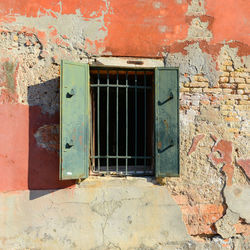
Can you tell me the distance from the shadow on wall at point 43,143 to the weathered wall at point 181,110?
0.01 m

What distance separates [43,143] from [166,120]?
138cm

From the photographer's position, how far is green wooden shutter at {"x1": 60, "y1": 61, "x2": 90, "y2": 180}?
2777mm

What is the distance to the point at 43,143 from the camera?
9.86 ft

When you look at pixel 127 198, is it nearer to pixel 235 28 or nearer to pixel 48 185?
pixel 48 185

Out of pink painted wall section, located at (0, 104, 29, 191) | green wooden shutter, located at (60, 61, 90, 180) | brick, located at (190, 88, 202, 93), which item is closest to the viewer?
green wooden shutter, located at (60, 61, 90, 180)

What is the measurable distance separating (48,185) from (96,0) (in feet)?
7.09

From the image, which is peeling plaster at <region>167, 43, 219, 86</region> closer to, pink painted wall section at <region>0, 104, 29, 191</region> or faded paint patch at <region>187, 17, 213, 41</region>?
faded paint patch at <region>187, 17, 213, 41</region>

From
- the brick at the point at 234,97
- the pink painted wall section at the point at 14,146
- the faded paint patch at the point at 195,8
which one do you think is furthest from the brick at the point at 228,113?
the pink painted wall section at the point at 14,146

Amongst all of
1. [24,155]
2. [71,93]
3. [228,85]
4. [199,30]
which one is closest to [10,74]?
[71,93]

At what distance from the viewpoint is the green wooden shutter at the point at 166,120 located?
9.77 feet

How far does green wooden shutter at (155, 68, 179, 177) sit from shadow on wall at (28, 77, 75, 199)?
1.04m

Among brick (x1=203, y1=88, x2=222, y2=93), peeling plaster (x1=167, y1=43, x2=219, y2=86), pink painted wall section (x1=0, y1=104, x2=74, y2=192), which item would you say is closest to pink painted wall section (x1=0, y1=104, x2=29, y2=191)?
pink painted wall section (x1=0, y1=104, x2=74, y2=192)

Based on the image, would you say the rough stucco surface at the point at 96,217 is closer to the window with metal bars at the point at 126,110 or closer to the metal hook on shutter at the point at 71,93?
the window with metal bars at the point at 126,110

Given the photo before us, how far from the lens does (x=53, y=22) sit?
306cm
